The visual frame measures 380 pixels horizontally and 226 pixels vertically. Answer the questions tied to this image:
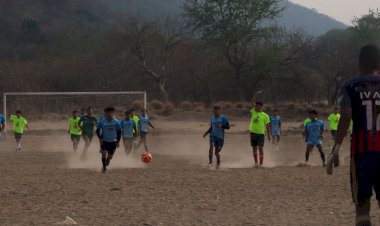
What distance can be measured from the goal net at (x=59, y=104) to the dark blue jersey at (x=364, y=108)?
34941mm

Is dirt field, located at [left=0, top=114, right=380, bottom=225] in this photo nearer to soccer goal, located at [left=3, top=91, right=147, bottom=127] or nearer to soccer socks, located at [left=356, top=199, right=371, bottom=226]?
soccer socks, located at [left=356, top=199, right=371, bottom=226]

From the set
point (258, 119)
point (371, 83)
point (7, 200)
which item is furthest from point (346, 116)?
point (258, 119)

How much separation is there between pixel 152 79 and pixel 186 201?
1910 inches

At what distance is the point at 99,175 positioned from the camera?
53.3 ft

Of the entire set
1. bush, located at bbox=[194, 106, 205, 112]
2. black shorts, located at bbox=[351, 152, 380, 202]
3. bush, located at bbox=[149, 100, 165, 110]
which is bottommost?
bush, located at bbox=[194, 106, 205, 112]

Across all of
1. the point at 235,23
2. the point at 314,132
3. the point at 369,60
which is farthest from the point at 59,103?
the point at 369,60

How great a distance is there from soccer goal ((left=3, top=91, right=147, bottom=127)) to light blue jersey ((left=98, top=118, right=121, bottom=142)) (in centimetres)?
2352

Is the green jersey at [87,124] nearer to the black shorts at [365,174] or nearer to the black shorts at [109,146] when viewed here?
the black shorts at [109,146]

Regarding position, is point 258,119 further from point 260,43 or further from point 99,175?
point 260,43

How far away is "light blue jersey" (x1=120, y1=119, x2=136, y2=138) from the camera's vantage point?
70.6 ft

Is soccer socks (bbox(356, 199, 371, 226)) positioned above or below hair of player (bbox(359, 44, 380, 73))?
below

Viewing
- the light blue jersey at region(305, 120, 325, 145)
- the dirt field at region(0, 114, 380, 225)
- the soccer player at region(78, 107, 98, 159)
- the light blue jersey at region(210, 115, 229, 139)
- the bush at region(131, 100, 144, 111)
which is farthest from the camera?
the bush at region(131, 100, 144, 111)

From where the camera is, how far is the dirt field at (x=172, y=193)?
9.73 meters

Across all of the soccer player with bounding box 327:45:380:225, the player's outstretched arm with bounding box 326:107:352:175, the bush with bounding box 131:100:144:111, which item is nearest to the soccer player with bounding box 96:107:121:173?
the player's outstretched arm with bounding box 326:107:352:175
